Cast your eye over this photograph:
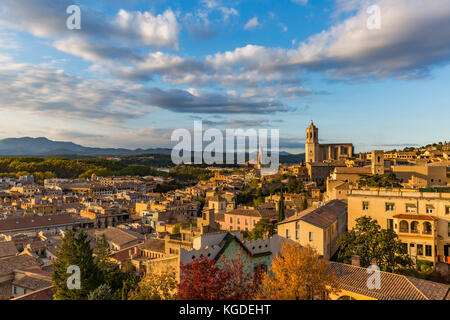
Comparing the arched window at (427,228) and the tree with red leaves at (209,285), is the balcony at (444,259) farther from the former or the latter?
the tree with red leaves at (209,285)

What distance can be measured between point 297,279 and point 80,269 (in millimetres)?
10789

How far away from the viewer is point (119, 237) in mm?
31219

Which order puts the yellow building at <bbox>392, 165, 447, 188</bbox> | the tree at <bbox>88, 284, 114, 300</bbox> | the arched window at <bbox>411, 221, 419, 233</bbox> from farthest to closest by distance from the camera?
1. the yellow building at <bbox>392, 165, 447, 188</bbox>
2. the arched window at <bbox>411, 221, 419, 233</bbox>
3. the tree at <bbox>88, 284, 114, 300</bbox>

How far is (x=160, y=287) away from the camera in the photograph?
1154 cm

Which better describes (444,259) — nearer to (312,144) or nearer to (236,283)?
(236,283)

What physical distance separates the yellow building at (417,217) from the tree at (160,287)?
13806 millimetres

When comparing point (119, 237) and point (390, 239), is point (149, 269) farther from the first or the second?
point (119, 237)

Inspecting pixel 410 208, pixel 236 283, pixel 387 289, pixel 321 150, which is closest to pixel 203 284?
pixel 236 283

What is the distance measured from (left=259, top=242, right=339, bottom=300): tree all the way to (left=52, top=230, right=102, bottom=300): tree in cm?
897

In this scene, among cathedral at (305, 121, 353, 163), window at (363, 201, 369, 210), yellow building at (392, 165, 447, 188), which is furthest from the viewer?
cathedral at (305, 121, 353, 163)

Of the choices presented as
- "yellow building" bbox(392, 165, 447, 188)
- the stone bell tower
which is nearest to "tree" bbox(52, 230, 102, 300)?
"yellow building" bbox(392, 165, 447, 188)

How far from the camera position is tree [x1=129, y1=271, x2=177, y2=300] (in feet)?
36.8

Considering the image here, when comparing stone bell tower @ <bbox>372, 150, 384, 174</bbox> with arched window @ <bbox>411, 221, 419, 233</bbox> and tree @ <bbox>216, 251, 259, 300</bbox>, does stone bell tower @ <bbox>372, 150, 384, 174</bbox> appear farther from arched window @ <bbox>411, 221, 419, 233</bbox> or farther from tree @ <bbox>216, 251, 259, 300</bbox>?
tree @ <bbox>216, 251, 259, 300</bbox>
